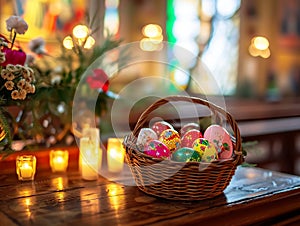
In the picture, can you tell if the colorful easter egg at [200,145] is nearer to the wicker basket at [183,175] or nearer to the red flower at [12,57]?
the wicker basket at [183,175]

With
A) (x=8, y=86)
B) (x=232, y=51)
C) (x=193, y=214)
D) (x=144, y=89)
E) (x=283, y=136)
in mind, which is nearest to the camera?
(x=193, y=214)

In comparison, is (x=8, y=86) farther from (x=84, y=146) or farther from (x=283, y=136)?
(x=283, y=136)

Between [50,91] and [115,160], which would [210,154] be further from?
[50,91]

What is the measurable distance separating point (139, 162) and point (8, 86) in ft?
1.70

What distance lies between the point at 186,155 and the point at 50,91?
2.77 ft

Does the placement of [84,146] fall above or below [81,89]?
below

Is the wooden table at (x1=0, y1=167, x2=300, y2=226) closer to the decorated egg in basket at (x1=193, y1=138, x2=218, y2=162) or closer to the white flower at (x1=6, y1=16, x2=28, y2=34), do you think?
the decorated egg in basket at (x1=193, y1=138, x2=218, y2=162)

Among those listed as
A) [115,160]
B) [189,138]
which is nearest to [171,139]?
[189,138]

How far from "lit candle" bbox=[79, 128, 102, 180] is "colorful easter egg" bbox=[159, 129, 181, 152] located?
12.6 inches

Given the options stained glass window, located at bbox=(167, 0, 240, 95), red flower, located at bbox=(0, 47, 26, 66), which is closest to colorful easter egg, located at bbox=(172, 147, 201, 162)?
red flower, located at bbox=(0, 47, 26, 66)

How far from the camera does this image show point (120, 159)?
5.60ft

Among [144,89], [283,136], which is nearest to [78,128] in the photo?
[283,136]

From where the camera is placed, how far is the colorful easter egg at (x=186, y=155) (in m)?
1.29

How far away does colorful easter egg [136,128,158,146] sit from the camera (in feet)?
4.57
